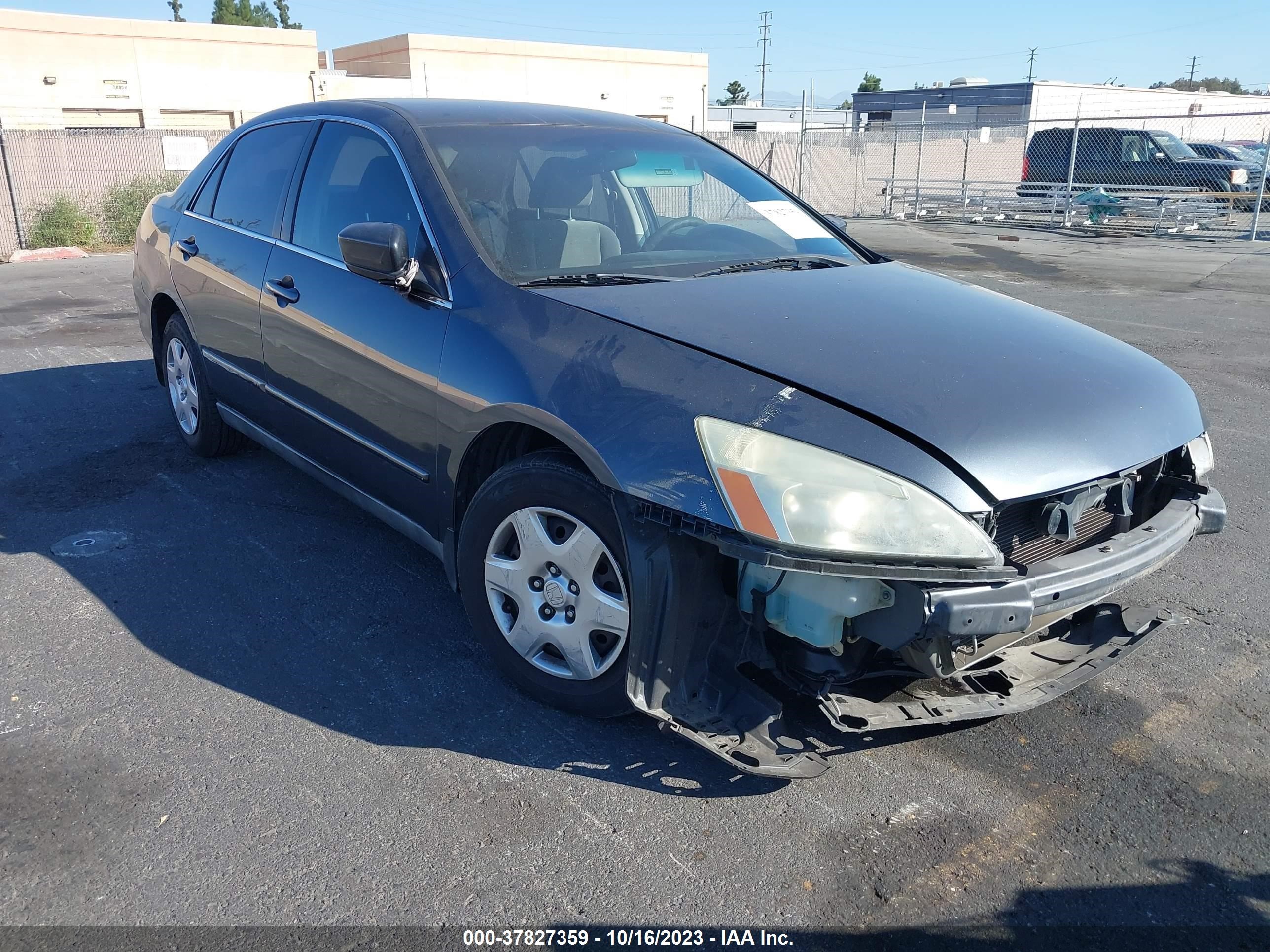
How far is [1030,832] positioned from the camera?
8.34 ft

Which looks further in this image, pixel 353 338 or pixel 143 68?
pixel 143 68

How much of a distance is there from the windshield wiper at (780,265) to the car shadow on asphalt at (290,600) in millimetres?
1507

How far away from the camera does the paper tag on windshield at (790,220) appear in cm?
407

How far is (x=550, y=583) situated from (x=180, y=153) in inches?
739

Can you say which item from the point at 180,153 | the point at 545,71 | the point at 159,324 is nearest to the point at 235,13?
the point at 545,71

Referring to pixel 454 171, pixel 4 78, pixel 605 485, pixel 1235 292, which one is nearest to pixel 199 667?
pixel 605 485

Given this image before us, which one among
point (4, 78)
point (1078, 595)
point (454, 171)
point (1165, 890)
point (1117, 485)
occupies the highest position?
point (4, 78)

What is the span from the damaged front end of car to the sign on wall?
739 inches

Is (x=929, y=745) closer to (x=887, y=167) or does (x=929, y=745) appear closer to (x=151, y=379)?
(x=151, y=379)

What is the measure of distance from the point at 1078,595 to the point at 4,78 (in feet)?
128

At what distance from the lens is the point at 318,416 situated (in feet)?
12.8

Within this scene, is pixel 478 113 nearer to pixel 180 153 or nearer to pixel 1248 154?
pixel 180 153

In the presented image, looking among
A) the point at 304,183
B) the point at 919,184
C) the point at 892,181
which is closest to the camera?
the point at 304,183

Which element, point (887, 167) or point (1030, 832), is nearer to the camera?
point (1030, 832)
